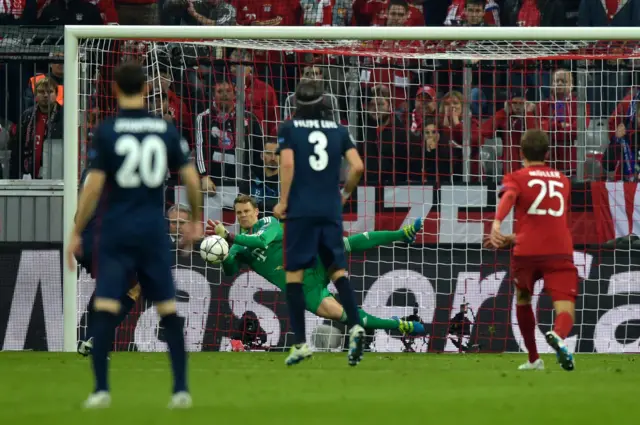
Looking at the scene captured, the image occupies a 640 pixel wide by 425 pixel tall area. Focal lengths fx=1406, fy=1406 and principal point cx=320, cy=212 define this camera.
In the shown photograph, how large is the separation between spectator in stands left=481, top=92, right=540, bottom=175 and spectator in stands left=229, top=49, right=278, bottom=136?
226 centimetres

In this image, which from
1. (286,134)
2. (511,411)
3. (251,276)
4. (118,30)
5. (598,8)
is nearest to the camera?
(511,411)

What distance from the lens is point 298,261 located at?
995 cm

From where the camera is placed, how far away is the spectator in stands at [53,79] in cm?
1430

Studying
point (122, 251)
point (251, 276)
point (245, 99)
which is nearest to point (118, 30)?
point (245, 99)

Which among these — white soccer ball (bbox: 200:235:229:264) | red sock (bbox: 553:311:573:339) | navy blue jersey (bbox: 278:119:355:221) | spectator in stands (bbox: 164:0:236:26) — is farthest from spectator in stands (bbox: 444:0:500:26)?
red sock (bbox: 553:311:573:339)

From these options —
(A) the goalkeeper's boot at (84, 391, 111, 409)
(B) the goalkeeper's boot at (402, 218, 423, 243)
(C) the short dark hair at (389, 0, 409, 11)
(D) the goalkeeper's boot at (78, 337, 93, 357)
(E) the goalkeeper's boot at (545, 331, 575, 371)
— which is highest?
(C) the short dark hair at (389, 0, 409, 11)

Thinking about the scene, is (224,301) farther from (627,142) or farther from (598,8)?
(598,8)

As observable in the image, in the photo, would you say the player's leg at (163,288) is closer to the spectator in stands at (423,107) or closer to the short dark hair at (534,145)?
the short dark hair at (534,145)

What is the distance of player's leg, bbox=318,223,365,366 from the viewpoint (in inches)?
390

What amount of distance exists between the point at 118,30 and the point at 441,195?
354 cm

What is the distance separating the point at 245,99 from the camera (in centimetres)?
1400

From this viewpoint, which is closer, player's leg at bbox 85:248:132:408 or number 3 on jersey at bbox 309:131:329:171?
player's leg at bbox 85:248:132:408

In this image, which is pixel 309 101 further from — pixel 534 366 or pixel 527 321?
pixel 534 366

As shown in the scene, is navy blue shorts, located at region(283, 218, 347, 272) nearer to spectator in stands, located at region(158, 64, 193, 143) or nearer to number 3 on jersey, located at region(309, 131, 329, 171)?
number 3 on jersey, located at region(309, 131, 329, 171)
